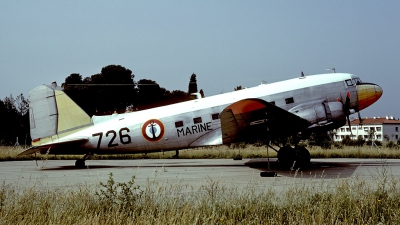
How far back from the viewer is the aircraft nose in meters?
17.2

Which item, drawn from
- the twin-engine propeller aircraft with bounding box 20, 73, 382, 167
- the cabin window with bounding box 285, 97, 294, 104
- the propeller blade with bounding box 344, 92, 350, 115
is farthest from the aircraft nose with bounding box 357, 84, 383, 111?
the cabin window with bounding box 285, 97, 294, 104

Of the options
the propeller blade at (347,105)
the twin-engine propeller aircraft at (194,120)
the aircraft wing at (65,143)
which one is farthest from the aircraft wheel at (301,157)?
the aircraft wing at (65,143)

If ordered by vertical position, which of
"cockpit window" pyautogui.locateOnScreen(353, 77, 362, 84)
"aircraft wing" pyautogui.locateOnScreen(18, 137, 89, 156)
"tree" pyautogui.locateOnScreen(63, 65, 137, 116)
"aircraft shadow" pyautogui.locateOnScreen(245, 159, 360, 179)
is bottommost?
"aircraft shadow" pyautogui.locateOnScreen(245, 159, 360, 179)

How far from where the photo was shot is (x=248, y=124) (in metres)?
15.8

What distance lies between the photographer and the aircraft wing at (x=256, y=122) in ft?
48.9

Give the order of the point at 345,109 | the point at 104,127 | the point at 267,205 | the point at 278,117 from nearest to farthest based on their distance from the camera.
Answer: the point at 267,205, the point at 278,117, the point at 345,109, the point at 104,127

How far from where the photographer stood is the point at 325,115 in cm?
1625

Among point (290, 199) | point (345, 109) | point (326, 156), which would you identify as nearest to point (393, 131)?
point (326, 156)

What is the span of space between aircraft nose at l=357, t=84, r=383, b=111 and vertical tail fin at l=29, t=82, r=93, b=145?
39.4 feet

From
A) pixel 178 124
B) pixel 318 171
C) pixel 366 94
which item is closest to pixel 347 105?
pixel 366 94

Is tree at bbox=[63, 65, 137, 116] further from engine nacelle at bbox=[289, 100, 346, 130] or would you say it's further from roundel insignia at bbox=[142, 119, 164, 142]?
engine nacelle at bbox=[289, 100, 346, 130]

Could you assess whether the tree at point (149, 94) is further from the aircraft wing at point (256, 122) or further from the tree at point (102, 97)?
the aircraft wing at point (256, 122)

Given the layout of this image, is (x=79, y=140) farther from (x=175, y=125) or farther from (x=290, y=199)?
(x=290, y=199)

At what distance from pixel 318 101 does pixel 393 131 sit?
111m
